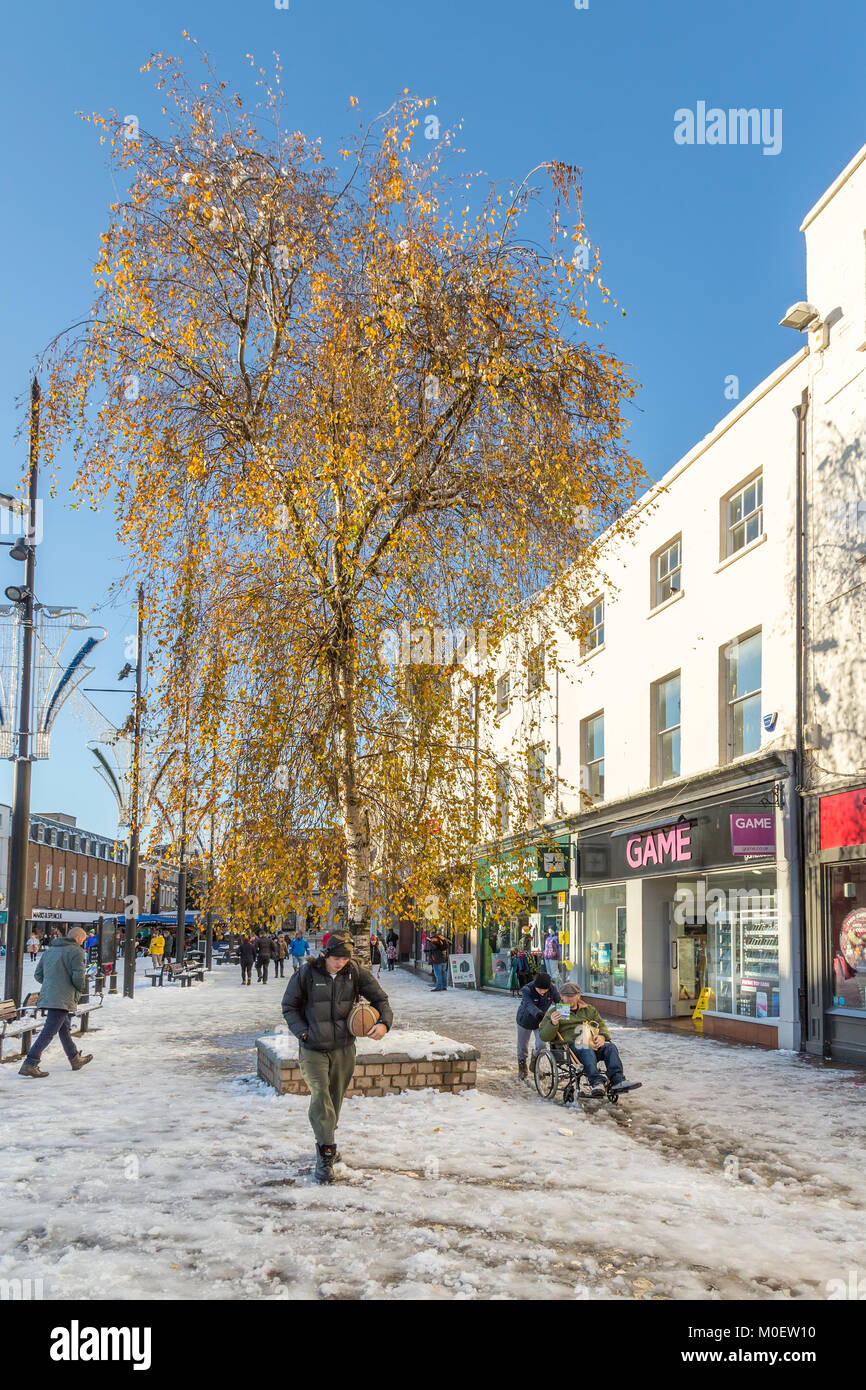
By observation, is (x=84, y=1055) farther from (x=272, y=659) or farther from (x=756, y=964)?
(x=756, y=964)

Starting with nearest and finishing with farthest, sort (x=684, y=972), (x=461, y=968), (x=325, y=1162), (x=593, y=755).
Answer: (x=325, y=1162), (x=684, y=972), (x=593, y=755), (x=461, y=968)

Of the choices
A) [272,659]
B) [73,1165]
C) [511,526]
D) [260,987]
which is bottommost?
[260,987]

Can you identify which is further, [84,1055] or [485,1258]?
[84,1055]

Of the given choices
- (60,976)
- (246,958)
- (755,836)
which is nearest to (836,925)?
(755,836)

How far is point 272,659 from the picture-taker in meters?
11.5

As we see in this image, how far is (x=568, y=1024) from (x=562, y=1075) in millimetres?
497

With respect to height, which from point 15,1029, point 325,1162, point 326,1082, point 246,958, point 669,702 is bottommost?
point 246,958

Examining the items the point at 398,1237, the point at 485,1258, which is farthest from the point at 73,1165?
the point at 485,1258

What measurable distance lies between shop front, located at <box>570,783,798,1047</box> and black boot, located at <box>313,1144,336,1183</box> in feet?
31.2

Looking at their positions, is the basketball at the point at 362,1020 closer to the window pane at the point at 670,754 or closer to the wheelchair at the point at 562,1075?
the wheelchair at the point at 562,1075

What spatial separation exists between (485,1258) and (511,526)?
7.81 m

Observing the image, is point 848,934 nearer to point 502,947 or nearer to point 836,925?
point 836,925

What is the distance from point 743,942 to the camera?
1727 centimetres

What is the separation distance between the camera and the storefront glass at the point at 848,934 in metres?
14.1
